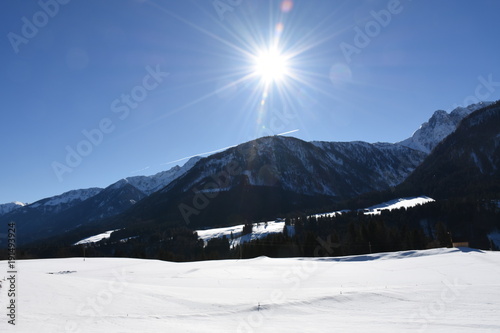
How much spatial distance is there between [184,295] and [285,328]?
766 centimetres

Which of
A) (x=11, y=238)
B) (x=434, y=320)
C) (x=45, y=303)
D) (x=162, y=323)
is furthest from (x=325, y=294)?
(x=11, y=238)

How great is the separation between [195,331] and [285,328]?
3.47m

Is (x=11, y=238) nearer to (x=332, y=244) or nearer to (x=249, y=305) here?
(x=249, y=305)

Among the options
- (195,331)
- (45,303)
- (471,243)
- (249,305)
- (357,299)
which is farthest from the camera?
(471,243)

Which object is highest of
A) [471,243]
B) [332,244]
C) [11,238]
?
[11,238]

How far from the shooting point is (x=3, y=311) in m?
11.0

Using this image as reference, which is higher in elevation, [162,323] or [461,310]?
[162,323]

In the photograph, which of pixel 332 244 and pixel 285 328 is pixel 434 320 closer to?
pixel 285 328

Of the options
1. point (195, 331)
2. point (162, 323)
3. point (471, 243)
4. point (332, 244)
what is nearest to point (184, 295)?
point (162, 323)

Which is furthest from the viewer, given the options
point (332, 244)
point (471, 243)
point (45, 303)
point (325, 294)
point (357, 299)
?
point (471, 243)

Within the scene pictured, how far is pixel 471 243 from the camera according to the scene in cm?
16825

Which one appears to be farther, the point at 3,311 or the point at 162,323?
the point at 162,323

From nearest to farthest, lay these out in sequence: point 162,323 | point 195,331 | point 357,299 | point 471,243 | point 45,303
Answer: point 195,331, point 162,323, point 45,303, point 357,299, point 471,243

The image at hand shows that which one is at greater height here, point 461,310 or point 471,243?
point 461,310
